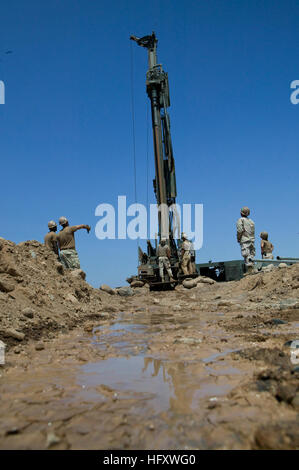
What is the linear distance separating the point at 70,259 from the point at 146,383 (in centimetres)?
731

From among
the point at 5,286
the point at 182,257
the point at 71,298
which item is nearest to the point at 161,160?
the point at 182,257

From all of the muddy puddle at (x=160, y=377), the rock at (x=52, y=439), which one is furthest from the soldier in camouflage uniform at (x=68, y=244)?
the rock at (x=52, y=439)

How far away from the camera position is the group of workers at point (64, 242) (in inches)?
344

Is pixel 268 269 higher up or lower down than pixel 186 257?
lower down

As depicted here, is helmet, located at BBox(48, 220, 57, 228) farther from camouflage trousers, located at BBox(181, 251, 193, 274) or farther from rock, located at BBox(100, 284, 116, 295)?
camouflage trousers, located at BBox(181, 251, 193, 274)


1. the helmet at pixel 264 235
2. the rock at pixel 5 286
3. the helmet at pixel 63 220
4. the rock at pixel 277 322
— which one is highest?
the helmet at pixel 264 235

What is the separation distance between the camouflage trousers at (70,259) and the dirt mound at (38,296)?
1.51 feet

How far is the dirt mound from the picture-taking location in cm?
443

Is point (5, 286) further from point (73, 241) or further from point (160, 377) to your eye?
point (73, 241)

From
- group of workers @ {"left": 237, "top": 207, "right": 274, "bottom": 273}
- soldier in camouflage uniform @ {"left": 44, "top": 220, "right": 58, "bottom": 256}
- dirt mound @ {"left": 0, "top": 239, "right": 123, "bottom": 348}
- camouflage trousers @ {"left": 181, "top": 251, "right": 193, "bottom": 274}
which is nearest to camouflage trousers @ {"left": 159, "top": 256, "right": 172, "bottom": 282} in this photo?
camouflage trousers @ {"left": 181, "top": 251, "right": 193, "bottom": 274}

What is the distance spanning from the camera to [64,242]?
8859 mm

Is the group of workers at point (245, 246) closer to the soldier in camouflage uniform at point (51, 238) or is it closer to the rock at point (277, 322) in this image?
the soldier in camouflage uniform at point (51, 238)

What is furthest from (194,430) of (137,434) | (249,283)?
(249,283)
